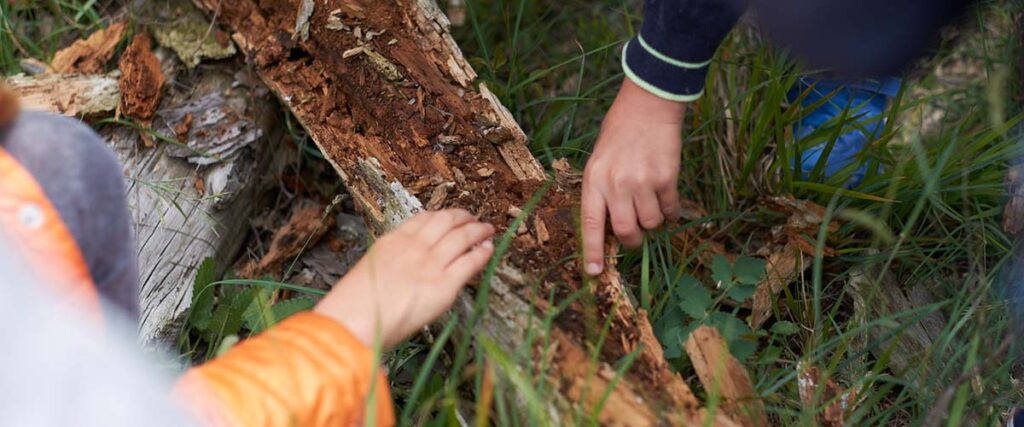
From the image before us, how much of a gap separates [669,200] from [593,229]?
0.62 feet

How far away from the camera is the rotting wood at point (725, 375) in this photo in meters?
1.45

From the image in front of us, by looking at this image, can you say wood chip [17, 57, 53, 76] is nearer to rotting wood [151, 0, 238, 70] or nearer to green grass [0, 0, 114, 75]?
green grass [0, 0, 114, 75]

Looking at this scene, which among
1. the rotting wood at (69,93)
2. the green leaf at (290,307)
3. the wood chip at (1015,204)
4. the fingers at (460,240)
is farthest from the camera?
the rotting wood at (69,93)

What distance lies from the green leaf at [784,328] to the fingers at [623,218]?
418mm

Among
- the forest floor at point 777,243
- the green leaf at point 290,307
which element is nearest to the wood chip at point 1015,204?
the forest floor at point 777,243

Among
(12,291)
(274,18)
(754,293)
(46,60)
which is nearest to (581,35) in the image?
(274,18)

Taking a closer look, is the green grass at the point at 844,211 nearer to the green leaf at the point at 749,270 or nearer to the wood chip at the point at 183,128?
the green leaf at the point at 749,270

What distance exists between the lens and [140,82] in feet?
6.85

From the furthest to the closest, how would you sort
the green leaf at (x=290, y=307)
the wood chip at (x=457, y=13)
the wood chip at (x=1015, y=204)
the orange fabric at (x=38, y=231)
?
1. the wood chip at (x=457, y=13)
2. the wood chip at (x=1015, y=204)
3. the green leaf at (x=290, y=307)
4. the orange fabric at (x=38, y=231)

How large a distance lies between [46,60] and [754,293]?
1.97 meters

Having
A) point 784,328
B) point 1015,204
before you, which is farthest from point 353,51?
point 1015,204

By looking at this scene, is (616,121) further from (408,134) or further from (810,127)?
(810,127)

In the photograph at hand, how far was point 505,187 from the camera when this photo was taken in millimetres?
1692

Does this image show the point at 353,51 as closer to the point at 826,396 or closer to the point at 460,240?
the point at 460,240
